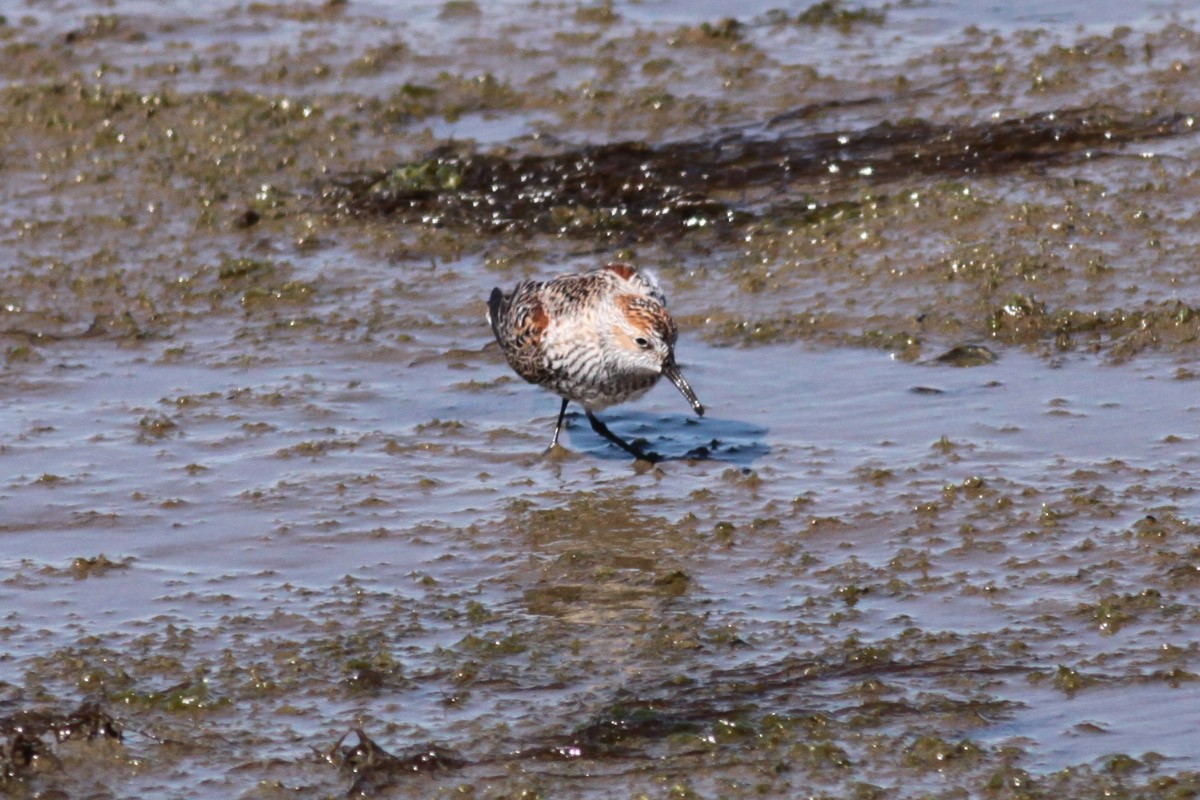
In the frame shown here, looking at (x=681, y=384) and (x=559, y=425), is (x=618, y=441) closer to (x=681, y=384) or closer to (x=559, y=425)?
(x=559, y=425)

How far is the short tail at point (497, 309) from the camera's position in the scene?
30.6 ft

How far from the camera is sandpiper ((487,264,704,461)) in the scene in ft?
27.9

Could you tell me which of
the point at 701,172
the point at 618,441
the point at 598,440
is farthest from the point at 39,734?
the point at 701,172

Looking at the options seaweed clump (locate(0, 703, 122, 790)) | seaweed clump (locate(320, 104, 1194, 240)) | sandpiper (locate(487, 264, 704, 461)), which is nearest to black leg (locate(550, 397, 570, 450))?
sandpiper (locate(487, 264, 704, 461))

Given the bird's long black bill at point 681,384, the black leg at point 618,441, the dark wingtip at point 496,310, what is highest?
the dark wingtip at point 496,310

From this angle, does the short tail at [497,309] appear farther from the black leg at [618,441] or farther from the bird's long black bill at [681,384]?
the bird's long black bill at [681,384]

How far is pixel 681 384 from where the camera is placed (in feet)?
27.4

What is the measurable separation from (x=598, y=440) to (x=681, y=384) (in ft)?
3.30

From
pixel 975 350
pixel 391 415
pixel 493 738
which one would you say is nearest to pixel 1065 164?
pixel 975 350

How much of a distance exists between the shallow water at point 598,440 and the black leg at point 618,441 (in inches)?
5.6

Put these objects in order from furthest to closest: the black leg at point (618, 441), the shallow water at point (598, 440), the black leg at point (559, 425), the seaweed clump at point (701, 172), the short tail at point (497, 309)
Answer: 1. the seaweed clump at point (701, 172)
2. the short tail at point (497, 309)
3. the black leg at point (559, 425)
4. the black leg at point (618, 441)
5. the shallow water at point (598, 440)

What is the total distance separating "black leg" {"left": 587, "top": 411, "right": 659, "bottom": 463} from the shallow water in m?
0.14

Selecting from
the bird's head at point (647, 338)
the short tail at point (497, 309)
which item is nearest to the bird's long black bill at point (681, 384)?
the bird's head at point (647, 338)

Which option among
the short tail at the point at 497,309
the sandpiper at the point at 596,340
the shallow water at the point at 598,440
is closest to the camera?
the shallow water at the point at 598,440
